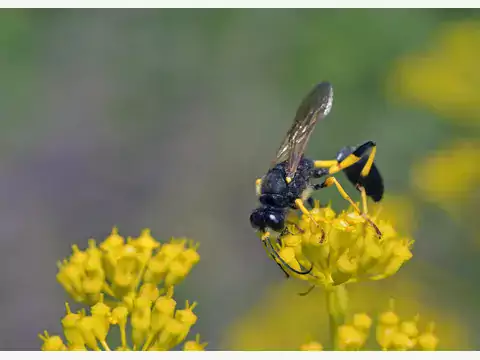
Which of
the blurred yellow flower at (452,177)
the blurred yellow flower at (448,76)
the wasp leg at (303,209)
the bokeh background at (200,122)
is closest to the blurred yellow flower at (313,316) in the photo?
the bokeh background at (200,122)

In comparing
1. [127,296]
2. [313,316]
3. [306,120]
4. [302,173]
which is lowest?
[313,316]

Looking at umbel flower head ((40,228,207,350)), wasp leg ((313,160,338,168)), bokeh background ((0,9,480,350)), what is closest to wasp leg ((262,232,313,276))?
umbel flower head ((40,228,207,350))

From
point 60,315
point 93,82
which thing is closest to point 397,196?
point 60,315

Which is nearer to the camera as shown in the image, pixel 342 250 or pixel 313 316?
pixel 342 250

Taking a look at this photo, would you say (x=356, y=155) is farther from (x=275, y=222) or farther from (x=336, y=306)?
(x=336, y=306)

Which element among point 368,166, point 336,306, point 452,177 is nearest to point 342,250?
point 336,306

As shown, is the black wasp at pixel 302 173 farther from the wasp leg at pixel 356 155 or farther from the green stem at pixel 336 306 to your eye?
the green stem at pixel 336 306

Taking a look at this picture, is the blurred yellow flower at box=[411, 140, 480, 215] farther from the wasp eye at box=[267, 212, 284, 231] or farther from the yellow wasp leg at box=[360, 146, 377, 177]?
the wasp eye at box=[267, 212, 284, 231]
